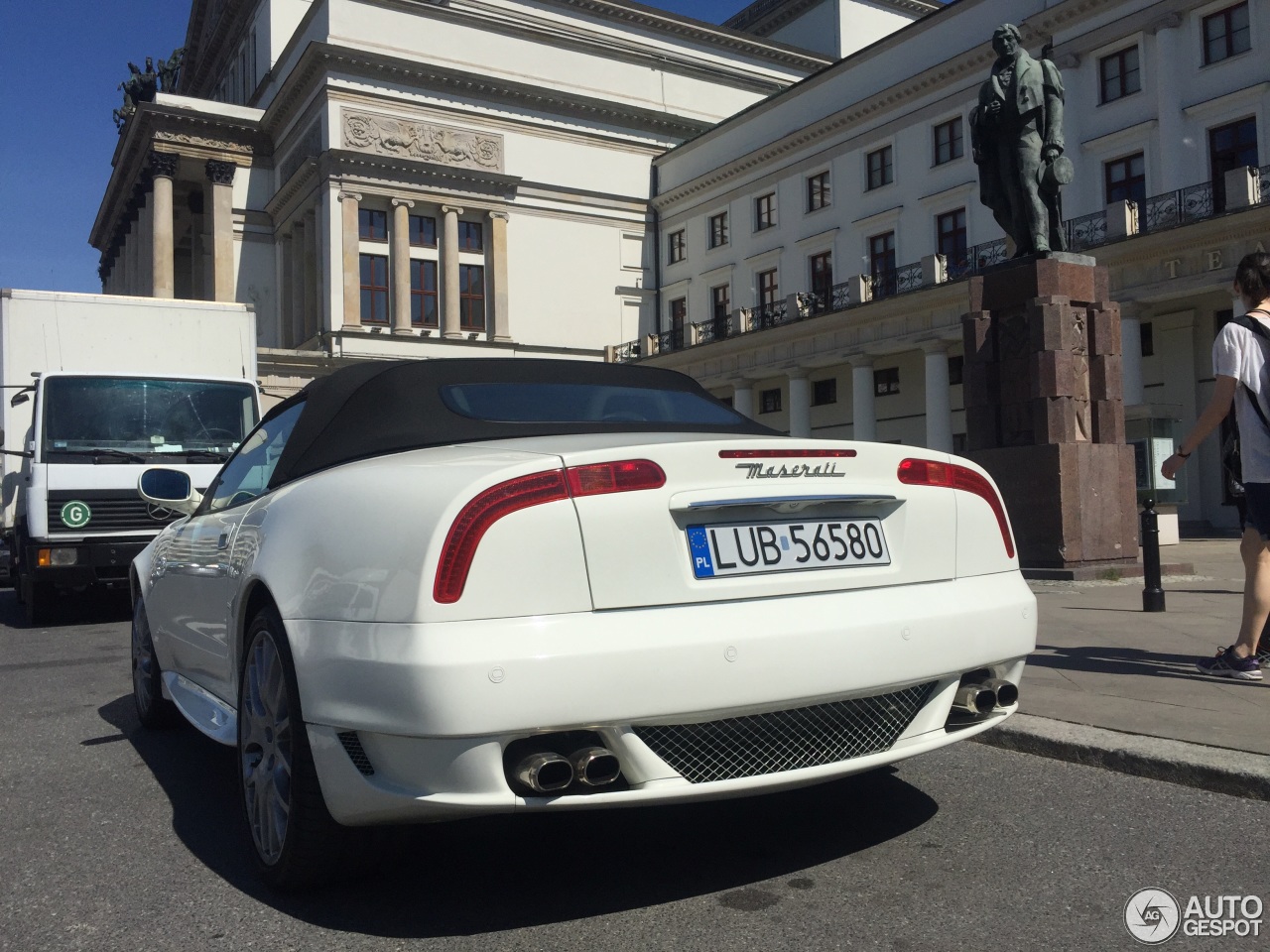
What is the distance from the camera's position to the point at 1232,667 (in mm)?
5836

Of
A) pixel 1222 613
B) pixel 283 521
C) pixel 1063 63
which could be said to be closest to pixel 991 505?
pixel 283 521

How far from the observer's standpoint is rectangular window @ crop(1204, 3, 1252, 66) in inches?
1170

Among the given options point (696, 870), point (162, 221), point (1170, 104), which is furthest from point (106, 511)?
point (162, 221)

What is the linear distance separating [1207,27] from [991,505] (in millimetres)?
32517

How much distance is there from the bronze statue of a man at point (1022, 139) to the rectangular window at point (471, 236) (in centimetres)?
4164

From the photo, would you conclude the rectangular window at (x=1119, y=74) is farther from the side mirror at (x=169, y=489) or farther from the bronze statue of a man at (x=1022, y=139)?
the side mirror at (x=169, y=489)

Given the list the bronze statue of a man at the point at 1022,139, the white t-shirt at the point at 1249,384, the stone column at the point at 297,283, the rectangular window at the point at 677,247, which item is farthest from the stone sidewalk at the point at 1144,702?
the stone column at the point at 297,283

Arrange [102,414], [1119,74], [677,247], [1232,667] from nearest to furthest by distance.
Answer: [1232,667]
[102,414]
[1119,74]
[677,247]

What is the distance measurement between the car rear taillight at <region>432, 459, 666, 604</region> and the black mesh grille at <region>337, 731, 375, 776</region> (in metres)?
0.45

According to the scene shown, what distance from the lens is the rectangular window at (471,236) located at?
175 feet

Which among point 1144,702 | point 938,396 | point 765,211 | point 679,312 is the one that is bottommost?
point 1144,702

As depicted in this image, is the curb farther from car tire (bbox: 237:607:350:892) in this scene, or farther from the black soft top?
car tire (bbox: 237:607:350:892)

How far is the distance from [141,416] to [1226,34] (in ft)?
96.5

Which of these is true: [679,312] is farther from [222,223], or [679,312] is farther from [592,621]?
[592,621]
